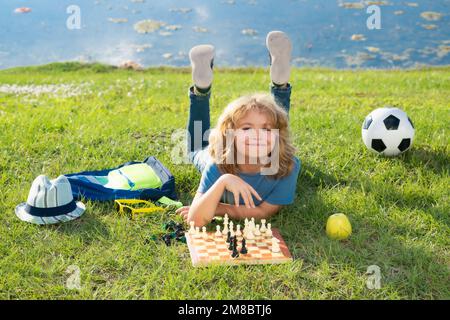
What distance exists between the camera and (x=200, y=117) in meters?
4.71

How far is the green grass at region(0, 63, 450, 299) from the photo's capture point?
304 centimetres

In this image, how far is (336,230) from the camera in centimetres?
351

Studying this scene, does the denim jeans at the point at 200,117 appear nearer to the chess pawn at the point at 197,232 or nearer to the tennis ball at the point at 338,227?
the chess pawn at the point at 197,232

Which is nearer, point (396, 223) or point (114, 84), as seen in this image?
point (396, 223)

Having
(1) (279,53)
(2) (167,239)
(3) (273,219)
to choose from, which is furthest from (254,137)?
(1) (279,53)

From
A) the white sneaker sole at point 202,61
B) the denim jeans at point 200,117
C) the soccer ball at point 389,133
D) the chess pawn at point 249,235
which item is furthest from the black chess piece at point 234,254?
the soccer ball at point 389,133

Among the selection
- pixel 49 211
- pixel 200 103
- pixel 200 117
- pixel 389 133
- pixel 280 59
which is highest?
pixel 280 59

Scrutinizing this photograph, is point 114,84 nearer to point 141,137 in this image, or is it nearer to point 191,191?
point 141,137

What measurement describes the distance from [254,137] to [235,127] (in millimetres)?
172

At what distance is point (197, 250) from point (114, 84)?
263 inches

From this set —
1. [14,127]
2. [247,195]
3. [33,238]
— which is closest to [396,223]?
[247,195]

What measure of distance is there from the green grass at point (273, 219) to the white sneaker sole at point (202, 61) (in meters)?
0.75

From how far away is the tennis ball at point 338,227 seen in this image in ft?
11.5

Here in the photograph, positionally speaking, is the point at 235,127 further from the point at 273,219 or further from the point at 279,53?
the point at 279,53
